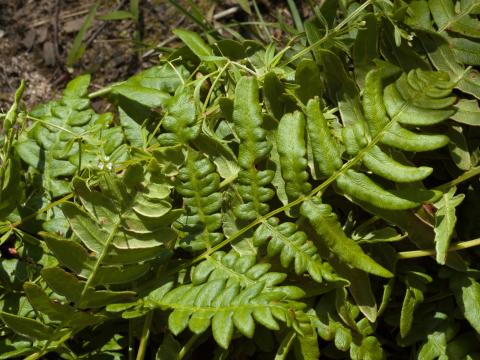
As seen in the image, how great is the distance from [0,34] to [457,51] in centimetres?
220

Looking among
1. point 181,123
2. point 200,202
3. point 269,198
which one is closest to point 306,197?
point 269,198

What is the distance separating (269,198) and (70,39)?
6.01 ft

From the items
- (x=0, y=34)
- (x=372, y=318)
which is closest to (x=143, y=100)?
(x=372, y=318)

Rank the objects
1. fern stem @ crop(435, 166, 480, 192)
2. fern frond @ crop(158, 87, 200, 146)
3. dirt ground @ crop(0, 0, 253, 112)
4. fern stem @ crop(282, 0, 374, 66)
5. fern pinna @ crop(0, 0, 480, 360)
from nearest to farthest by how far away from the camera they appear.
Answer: fern pinna @ crop(0, 0, 480, 360)
fern frond @ crop(158, 87, 200, 146)
fern stem @ crop(435, 166, 480, 192)
fern stem @ crop(282, 0, 374, 66)
dirt ground @ crop(0, 0, 253, 112)

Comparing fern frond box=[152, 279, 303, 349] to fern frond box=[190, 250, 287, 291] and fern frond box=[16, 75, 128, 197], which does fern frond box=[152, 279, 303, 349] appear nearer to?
fern frond box=[190, 250, 287, 291]

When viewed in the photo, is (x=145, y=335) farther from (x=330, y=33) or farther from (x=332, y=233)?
(x=330, y=33)

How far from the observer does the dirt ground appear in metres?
3.66

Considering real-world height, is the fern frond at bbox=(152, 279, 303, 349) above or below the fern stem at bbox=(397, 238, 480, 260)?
above

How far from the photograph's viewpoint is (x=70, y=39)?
3.76 m

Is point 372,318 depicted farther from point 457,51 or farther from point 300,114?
point 457,51

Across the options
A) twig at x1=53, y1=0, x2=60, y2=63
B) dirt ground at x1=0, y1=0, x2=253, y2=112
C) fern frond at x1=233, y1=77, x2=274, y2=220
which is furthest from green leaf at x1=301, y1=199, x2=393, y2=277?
twig at x1=53, y1=0, x2=60, y2=63

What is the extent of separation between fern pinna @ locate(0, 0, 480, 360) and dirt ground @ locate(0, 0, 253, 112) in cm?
90

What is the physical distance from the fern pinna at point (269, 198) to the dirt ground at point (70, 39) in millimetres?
903

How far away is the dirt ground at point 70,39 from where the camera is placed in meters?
3.66
